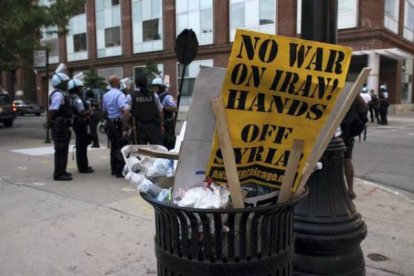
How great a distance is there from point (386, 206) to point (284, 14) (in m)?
22.7

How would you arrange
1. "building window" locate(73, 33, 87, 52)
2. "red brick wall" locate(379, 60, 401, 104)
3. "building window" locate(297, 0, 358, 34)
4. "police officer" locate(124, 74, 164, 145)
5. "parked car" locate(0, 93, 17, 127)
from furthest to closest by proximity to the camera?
1. "building window" locate(73, 33, 87, 52)
2. "red brick wall" locate(379, 60, 401, 104)
3. "building window" locate(297, 0, 358, 34)
4. "parked car" locate(0, 93, 17, 127)
5. "police officer" locate(124, 74, 164, 145)

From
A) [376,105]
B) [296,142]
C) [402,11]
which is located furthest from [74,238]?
[402,11]

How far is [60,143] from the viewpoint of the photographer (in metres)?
6.71

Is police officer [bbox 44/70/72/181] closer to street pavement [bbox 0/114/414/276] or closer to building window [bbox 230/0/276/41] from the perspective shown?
street pavement [bbox 0/114/414/276]

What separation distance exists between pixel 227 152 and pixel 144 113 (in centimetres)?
495

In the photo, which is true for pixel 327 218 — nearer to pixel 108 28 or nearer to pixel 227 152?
pixel 227 152

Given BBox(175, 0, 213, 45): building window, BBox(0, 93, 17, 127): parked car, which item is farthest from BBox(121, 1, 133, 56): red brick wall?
BBox(0, 93, 17, 127): parked car

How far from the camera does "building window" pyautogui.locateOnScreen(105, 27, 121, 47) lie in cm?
3562

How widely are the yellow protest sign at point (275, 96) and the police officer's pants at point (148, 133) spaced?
4814 millimetres

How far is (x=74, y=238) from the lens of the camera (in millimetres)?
4164

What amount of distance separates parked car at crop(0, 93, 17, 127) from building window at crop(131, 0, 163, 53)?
607 inches

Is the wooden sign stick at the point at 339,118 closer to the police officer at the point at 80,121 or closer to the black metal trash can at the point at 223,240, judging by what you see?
the black metal trash can at the point at 223,240

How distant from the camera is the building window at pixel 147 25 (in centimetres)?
3250

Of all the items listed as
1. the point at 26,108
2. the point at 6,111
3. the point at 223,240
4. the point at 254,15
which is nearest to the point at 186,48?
the point at 223,240
